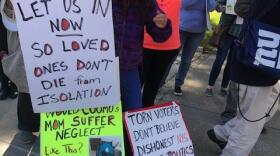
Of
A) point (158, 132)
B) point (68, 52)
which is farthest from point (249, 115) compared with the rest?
point (68, 52)

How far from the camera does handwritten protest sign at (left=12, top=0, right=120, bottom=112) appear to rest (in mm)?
2182

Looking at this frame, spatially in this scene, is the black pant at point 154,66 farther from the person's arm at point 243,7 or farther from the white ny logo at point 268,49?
the white ny logo at point 268,49

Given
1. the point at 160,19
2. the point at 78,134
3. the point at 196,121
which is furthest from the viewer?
the point at 196,121

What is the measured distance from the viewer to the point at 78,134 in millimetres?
2570

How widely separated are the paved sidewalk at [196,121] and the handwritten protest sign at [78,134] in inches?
36.8

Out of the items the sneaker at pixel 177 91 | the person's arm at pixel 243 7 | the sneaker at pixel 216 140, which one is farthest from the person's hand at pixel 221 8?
the sneaker at pixel 216 140

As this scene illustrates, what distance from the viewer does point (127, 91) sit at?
2934 mm

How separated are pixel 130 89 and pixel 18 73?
859 mm

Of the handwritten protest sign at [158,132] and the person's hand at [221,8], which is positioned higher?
the person's hand at [221,8]

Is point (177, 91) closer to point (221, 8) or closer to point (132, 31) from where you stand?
point (221, 8)

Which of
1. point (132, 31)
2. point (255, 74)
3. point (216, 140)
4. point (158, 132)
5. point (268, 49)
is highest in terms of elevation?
point (132, 31)

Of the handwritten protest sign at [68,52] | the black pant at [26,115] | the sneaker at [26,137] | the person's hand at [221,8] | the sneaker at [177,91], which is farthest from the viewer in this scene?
the sneaker at [177,91]

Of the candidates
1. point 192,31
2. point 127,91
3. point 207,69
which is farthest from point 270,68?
point 207,69

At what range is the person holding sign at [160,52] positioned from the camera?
3.67 m
